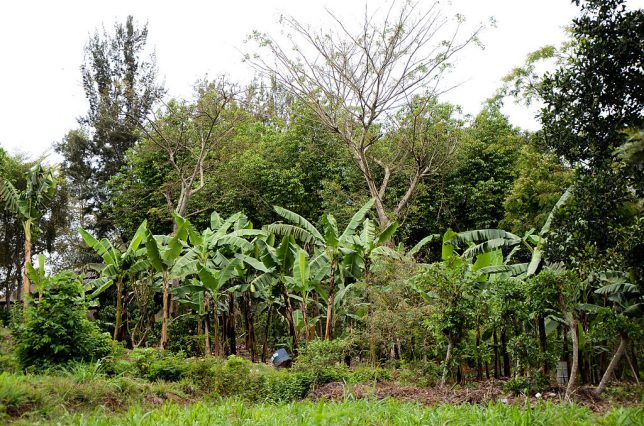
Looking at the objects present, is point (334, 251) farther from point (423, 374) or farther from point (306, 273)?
point (423, 374)

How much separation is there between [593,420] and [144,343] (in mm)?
12884

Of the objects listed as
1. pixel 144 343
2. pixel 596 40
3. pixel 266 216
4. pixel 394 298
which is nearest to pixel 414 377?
pixel 394 298

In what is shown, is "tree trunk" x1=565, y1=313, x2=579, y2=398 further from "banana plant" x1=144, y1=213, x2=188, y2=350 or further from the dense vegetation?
"banana plant" x1=144, y1=213, x2=188, y2=350

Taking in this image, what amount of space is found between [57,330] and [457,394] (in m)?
6.28

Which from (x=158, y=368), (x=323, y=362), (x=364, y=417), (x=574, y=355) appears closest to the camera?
(x=364, y=417)

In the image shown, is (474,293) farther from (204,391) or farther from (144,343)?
(144,343)

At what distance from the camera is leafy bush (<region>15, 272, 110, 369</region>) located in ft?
28.3

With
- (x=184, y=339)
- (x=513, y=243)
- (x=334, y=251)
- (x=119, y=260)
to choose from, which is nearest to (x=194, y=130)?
(x=119, y=260)

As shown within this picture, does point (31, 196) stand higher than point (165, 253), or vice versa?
point (31, 196)

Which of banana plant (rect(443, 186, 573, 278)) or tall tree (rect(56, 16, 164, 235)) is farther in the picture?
tall tree (rect(56, 16, 164, 235))

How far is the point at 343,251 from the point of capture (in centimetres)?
1267

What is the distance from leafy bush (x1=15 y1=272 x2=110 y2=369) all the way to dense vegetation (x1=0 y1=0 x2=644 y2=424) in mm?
32

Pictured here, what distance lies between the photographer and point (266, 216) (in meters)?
22.3

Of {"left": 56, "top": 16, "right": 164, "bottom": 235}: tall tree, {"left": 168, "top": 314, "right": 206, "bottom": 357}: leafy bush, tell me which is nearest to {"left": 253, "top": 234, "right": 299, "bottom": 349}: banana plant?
{"left": 168, "top": 314, "right": 206, "bottom": 357}: leafy bush
